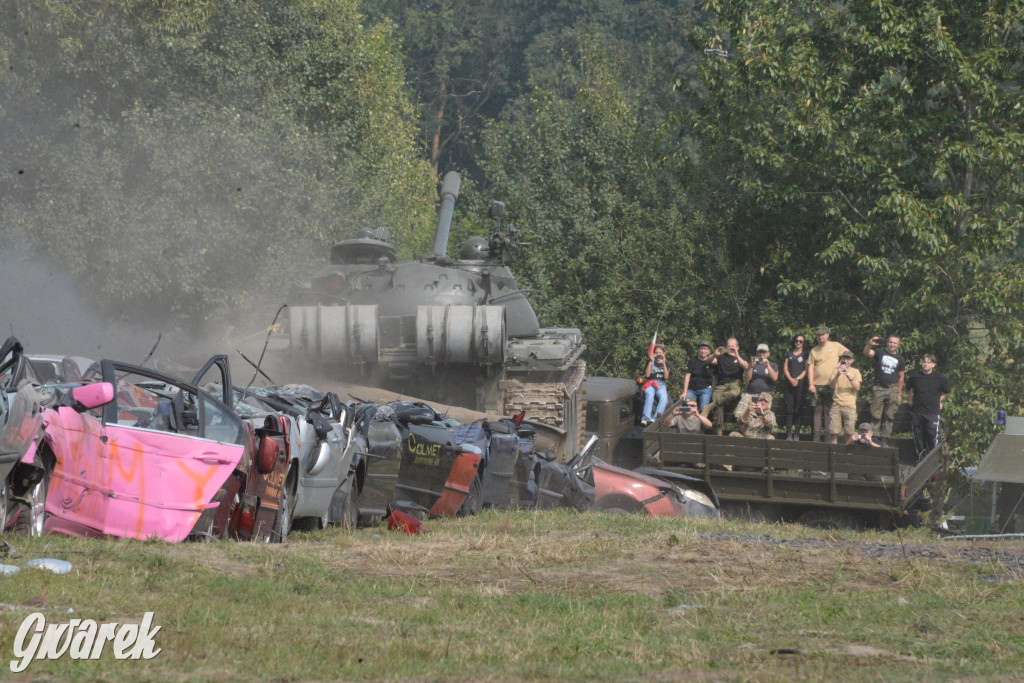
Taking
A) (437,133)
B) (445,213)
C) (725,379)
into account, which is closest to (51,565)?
(725,379)

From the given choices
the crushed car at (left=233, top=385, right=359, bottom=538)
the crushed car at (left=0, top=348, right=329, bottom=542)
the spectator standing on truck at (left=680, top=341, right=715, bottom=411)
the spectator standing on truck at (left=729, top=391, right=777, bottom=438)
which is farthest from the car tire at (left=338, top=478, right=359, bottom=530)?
the spectator standing on truck at (left=680, top=341, right=715, bottom=411)

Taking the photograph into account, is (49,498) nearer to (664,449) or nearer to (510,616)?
(510,616)

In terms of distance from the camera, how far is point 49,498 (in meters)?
7.95

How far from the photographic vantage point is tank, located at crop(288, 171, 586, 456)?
16.5 metres

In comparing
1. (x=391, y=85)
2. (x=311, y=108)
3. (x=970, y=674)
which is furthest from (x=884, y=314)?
(x=391, y=85)

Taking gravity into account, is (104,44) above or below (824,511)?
above

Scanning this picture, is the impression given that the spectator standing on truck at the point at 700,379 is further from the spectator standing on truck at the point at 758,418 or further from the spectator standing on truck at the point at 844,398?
the spectator standing on truck at the point at 844,398

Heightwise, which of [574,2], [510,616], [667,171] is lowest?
[510,616]

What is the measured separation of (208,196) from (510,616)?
767 inches

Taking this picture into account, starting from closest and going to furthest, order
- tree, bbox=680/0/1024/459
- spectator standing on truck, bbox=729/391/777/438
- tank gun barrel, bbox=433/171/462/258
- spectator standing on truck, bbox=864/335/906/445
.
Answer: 1. spectator standing on truck, bbox=729/391/777/438
2. spectator standing on truck, bbox=864/335/906/445
3. tank gun barrel, bbox=433/171/462/258
4. tree, bbox=680/0/1024/459

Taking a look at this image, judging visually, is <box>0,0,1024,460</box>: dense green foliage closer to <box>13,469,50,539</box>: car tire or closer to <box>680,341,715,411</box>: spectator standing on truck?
<box>680,341,715,411</box>: spectator standing on truck

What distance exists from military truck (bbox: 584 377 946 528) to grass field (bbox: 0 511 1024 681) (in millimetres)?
5299

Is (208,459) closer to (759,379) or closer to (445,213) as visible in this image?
(759,379)

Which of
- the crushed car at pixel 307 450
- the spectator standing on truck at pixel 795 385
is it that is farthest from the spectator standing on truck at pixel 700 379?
the crushed car at pixel 307 450
